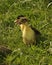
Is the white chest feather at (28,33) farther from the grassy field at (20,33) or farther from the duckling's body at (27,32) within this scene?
the grassy field at (20,33)

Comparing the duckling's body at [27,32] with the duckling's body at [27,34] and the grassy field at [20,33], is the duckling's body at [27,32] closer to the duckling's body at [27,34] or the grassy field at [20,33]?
the duckling's body at [27,34]

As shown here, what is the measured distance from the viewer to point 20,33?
7.03 m

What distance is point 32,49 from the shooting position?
6.31m

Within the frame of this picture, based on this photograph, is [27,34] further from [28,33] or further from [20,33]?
[20,33]

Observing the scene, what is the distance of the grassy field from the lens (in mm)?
6086

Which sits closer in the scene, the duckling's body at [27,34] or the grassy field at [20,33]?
the grassy field at [20,33]

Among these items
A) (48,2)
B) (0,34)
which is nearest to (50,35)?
(0,34)

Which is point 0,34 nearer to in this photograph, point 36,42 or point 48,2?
point 36,42

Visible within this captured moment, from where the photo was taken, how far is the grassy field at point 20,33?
6.09m

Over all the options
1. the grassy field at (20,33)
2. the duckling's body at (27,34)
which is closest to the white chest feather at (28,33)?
the duckling's body at (27,34)

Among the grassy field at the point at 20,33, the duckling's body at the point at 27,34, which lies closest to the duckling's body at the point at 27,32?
the duckling's body at the point at 27,34

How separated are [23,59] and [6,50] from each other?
1.19ft

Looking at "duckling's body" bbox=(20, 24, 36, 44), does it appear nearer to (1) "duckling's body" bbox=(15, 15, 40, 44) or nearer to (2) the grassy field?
(1) "duckling's body" bbox=(15, 15, 40, 44)

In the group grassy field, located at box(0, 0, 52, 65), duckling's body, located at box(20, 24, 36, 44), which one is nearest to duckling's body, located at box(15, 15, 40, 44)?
duckling's body, located at box(20, 24, 36, 44)
